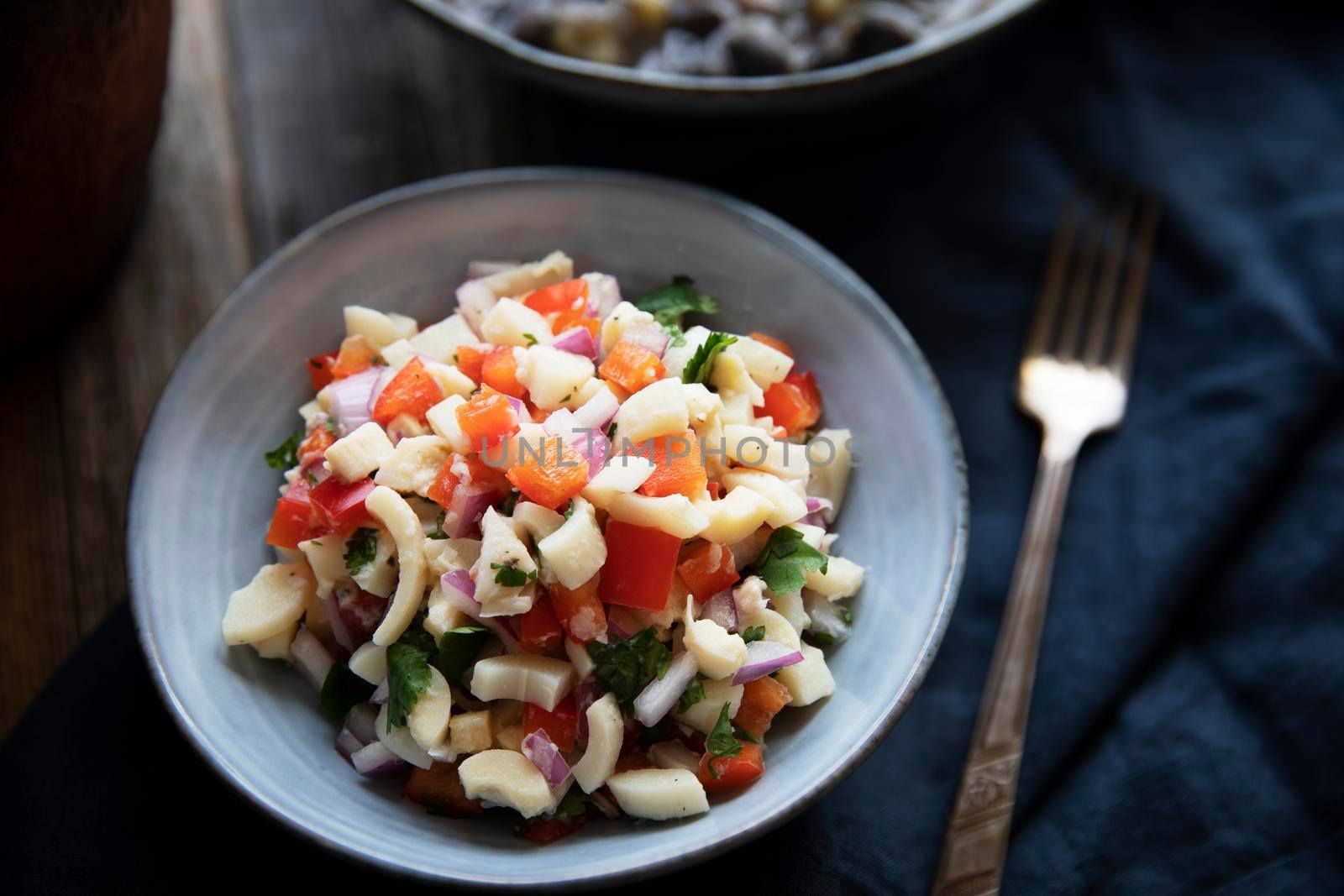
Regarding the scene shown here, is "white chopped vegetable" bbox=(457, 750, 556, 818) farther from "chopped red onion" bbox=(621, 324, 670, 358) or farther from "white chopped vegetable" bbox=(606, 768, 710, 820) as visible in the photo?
"chopped red onion" bbox=(621, 324, 670, 358)

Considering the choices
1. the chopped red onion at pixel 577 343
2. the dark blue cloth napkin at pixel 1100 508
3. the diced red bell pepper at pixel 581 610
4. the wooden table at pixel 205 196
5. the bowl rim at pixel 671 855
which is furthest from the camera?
the wooden table at pixel 205 196

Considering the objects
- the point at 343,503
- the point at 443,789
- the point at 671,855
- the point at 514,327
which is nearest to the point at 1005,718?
the point at 671,855

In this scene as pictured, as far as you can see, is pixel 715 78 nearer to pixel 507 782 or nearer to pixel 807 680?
pixel 807 680

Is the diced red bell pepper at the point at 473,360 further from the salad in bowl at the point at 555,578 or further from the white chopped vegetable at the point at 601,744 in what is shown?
the white chopped vegetable at the point at 601,744

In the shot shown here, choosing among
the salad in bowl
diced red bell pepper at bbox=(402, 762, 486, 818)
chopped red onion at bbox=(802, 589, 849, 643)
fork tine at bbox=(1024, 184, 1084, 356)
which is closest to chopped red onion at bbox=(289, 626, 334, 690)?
the salad in bowl

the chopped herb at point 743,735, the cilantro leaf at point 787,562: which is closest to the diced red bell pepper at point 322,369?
the cilantro leaf at point 787,562

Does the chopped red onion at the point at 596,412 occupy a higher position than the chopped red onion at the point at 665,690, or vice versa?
the chopped red onion at the point at 596,412
